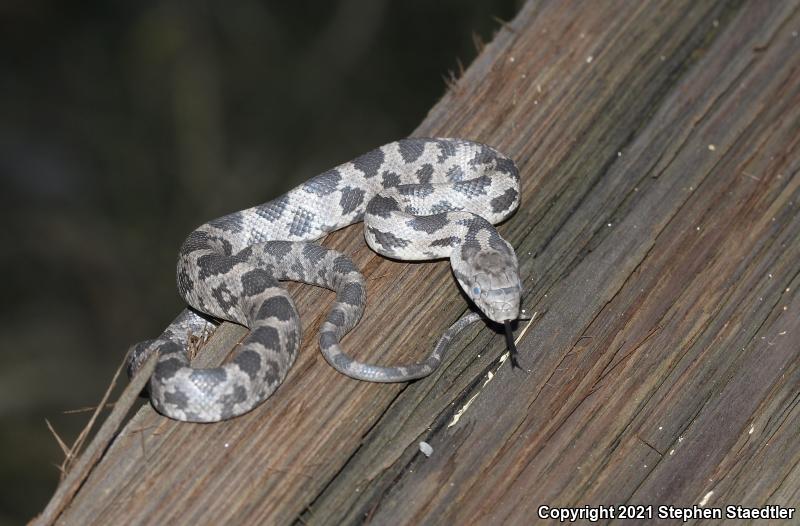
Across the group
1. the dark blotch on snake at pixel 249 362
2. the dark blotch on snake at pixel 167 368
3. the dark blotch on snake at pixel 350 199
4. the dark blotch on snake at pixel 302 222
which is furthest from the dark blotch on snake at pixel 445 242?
the dark blotch on snake at pixel 167 368

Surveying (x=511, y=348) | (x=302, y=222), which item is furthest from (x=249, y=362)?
(x=302, y=222)

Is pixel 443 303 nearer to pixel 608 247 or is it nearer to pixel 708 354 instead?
pixel 608 247

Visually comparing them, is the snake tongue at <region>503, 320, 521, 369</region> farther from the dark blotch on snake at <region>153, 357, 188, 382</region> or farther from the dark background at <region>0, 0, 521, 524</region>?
the dark background at <region>0, 0, 521, 524</region>

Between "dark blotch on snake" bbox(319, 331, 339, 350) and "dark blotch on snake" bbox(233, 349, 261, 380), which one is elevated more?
"dark blotch on snake" bbox(319, 331, 339, 350)

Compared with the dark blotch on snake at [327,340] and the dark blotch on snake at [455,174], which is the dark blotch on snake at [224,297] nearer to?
the dark blotch on snake at [327,340]

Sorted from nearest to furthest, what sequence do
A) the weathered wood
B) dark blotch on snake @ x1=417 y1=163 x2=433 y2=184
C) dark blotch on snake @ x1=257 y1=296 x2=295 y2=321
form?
the weathered wood, dark blotch on snake @ x1=257 y1=296 x2=295 y2=321, dark blotch on snake @ x1=417 y1=163 x2=433 y2=184

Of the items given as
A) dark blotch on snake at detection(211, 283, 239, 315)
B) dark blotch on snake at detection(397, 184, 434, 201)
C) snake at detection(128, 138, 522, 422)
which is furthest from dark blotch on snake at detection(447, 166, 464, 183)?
dark blotch on snake at detection(211, 283, 239, 315)

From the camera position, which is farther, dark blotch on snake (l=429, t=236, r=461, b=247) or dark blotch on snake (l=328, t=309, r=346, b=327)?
dark blotch on snake (l=429, t=236, r=461, b=247)
